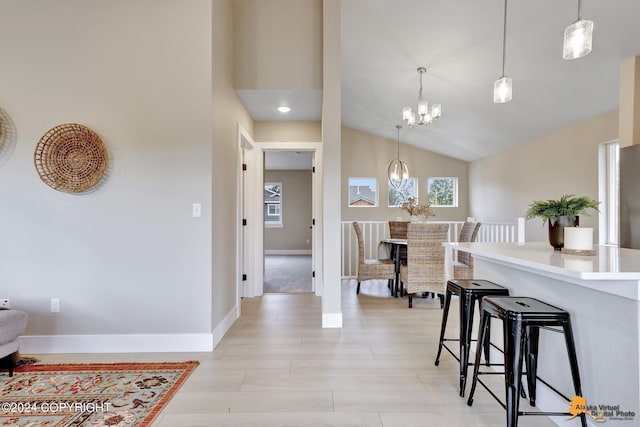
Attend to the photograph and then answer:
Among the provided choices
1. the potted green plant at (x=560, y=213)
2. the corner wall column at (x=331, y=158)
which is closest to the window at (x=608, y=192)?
the potted green plant at (x=560, y=213)

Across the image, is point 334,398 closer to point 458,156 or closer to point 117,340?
point 117,340

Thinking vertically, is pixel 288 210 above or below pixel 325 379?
above

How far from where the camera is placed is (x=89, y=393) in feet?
6.35

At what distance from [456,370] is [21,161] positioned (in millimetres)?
3769

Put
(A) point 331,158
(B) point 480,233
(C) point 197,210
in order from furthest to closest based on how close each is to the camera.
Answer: (B) point 480,233
(A) point 331,158
(C) point 197,210

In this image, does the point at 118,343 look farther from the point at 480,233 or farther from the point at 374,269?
the point at 480,233

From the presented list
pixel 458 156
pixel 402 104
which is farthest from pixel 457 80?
pixel 458 156

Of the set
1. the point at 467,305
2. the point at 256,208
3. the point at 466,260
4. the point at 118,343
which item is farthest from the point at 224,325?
the point at 466,260

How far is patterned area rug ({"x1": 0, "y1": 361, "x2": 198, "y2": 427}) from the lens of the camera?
67.0 inches

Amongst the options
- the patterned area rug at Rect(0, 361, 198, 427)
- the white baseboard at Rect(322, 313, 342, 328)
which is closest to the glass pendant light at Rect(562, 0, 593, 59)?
the white baseboard at Rect(322, 313, 342, 328)

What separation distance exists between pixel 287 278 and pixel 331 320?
2.67m

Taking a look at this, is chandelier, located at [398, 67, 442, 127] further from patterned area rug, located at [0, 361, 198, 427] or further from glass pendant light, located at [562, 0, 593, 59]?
patterned area rug, located at [0, 361, 198, 427]

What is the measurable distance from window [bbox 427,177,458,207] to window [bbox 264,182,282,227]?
4.64 meters

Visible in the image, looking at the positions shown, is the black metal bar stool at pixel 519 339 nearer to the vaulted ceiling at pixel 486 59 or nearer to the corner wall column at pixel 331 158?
the corner wall column at pixel 331 158
